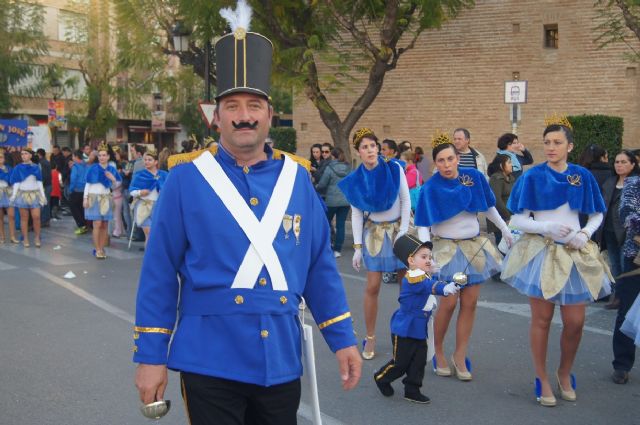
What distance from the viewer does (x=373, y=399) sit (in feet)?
18.9

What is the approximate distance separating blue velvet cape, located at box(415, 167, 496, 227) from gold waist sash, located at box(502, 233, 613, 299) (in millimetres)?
676

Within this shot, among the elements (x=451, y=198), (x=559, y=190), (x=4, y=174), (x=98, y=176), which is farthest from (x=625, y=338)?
(x=4, y=174)

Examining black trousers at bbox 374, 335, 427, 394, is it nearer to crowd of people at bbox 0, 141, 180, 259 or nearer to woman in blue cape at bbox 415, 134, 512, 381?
woman in blue cape at bbox 415, 134, 512, 381

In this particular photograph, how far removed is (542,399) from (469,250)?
1.29 metres

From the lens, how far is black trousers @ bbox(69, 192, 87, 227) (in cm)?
1736

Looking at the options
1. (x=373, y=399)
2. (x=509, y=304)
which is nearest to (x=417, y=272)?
(x=373, y=399)

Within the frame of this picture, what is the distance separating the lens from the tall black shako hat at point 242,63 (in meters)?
3.11

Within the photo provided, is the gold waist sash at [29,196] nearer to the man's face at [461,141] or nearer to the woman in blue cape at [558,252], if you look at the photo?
the man's face at [461,141]

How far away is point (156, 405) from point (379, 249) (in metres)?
4.30

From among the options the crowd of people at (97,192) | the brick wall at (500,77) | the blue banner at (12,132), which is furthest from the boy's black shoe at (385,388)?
the blue banner at (12,132)

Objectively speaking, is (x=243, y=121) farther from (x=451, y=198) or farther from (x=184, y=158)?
(x=451, y=198)

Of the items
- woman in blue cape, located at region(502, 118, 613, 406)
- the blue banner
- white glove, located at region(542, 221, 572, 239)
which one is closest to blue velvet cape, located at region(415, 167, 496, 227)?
woman in blue cape, located at region(502, 118, 613, 406)

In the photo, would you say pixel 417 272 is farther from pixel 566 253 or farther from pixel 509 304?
pixel 509 304

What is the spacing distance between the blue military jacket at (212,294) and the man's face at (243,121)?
11 cm
